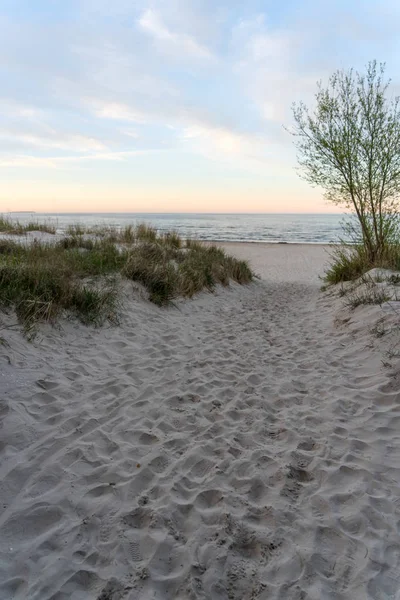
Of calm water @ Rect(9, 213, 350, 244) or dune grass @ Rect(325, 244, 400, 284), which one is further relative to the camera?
calm water @ Rect(9, 213, 350, 244)

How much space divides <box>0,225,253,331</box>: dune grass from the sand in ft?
1.57

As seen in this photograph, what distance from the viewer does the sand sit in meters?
2.04

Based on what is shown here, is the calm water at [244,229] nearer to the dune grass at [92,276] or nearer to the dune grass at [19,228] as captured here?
the dune grass at [19,228]

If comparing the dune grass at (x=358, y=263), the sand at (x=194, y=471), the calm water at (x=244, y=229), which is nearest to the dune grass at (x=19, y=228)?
the calm water at (x=244, y=229)

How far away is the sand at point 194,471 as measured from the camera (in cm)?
204

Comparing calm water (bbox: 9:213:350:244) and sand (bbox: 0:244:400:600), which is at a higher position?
calm water (bbox: 9:213:350:244)

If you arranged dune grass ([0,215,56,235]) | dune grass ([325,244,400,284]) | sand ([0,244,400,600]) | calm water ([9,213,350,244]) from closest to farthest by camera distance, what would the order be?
sand ([0,244,400,600])
dune grass ([325,244,400,284])
dune grass ([0,215,56,235])
calm water ([9,213,350,244])

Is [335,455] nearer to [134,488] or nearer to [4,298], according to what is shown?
[134,488]

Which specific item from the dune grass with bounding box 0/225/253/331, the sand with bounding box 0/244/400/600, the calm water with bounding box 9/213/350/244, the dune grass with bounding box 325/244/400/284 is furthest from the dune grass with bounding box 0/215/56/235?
the dune grass with bounding box 325/244/400/284

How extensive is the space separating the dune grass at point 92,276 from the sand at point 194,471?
0.48 meters

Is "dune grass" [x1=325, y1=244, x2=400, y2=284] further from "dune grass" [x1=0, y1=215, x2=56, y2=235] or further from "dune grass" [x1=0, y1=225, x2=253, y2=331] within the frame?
"dune grass" [x1=0, y1=215, x2=56, y2=235]

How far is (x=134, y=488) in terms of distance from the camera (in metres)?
2.66

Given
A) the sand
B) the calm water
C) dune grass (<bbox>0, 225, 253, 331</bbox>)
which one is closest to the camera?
the sand

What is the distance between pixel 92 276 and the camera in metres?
7.38
